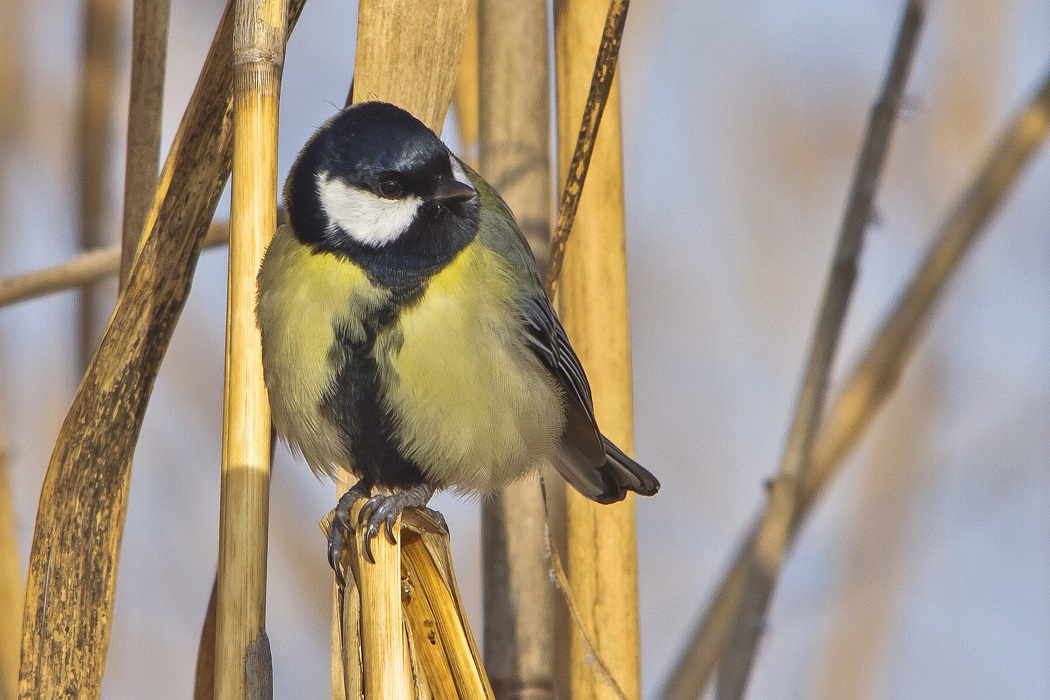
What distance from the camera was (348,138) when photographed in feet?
4.85

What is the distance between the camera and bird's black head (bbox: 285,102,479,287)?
4.84ft

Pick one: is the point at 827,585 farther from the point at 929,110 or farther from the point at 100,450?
the point at 100,450

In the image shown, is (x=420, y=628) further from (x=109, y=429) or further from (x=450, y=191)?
(x=450, y=191)

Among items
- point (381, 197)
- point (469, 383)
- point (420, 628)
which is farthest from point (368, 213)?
point (420, 628)

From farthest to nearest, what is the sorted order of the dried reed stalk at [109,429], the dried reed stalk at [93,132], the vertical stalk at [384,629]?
the dried reed stalk at [93,132] → the dried reed stalk at [109,429] → the vertical stalk at [384,629]

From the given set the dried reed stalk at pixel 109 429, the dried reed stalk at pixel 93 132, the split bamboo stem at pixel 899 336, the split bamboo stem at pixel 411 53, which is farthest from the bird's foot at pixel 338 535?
the dried reed stalk at pixel 93 132

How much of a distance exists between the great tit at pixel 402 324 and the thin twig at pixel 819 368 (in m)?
0.27

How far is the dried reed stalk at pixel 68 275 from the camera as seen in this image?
160 centimetres

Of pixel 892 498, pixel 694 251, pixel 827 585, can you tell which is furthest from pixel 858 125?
pixel 827 585

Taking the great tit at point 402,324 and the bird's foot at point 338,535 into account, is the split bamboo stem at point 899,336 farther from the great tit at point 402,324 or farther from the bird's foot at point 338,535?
the bird's foot at point 338,535

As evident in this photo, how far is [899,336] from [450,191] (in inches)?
34.7

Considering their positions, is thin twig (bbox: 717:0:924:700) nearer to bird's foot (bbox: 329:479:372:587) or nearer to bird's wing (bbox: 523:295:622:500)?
bird's wing (bbox: 523:295:622:500)

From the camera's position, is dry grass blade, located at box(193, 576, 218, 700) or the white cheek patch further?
the white cheek patch

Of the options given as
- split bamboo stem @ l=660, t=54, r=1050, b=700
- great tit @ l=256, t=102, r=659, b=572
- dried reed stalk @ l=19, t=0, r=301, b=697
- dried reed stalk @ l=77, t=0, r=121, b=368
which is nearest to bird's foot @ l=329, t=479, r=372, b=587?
great tit @ l=256, t=102, r=659, b=572
